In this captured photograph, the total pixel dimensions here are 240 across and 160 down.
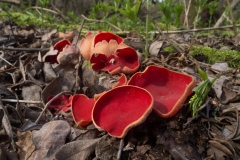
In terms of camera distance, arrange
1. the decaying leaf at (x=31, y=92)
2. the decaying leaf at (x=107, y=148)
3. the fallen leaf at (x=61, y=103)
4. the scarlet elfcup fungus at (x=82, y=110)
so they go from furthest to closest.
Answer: the decaying leaf at (x=31, y=92) < the fallen leaf at (x=61, y=103) < the scarlet elfcup fungus at (x=82, y=110) < the decaying leaf at (x=107, y=148)

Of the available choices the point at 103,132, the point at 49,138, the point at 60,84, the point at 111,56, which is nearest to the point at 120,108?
the point at 103,132

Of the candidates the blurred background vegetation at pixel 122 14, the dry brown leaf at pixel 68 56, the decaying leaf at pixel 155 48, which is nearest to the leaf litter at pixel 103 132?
the dry brown leaf at pixel 68 56

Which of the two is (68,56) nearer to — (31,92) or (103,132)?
→ (31,92)

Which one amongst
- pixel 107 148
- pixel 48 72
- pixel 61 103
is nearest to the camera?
pixel 107 148

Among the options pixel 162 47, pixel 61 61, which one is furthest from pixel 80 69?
pixel 162 47

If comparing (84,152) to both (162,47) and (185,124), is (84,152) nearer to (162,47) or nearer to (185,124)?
(185,124)

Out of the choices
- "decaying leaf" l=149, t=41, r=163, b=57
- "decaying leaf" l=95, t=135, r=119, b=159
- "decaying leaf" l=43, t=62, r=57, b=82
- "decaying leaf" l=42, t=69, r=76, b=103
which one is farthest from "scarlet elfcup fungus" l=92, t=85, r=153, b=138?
"decaying leaf" l=149, t=41, r=163, b=57

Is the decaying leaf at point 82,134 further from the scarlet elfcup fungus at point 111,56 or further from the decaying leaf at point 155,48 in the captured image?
the decaying leaf at point 155,48
